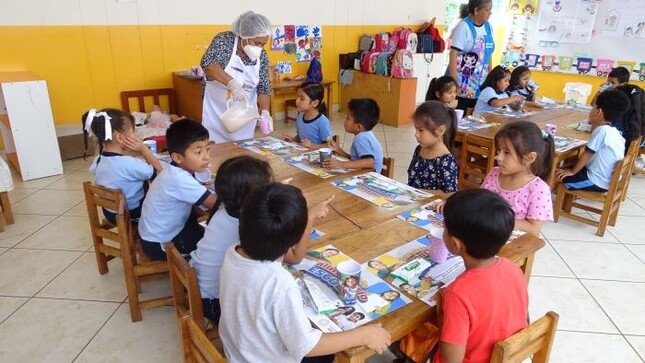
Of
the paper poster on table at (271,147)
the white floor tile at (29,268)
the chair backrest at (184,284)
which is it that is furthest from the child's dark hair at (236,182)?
the white floor tile at (29,268)

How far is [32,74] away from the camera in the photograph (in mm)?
Result: 4590

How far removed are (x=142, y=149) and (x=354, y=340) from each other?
6.17 ft

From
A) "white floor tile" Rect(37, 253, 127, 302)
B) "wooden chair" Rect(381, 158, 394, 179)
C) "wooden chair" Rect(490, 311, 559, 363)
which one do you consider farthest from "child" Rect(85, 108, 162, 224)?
"wooden chair" Rect(490, 311, 559, 363)

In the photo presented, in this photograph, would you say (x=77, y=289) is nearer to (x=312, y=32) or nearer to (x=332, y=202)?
(x=332, y=202)

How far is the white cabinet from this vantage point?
4133mm

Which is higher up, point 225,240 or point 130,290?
point 225,240

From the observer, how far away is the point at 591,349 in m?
2.21

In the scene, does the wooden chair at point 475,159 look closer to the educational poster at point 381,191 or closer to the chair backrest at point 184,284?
the educational poster at point 381,191

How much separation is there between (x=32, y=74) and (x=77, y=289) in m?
3.04

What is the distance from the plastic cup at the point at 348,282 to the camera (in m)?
1.36

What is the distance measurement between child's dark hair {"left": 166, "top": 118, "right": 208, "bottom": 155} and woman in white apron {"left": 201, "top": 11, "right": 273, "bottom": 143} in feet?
3.49

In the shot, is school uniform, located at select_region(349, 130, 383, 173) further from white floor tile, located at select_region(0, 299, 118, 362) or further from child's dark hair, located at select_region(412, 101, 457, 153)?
white floor tile, located at select_region(0, 299, 118, 362)

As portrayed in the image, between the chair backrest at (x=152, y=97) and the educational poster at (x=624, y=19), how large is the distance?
5.91 metres

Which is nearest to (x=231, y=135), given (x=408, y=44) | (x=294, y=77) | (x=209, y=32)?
(x=209, y=32)
